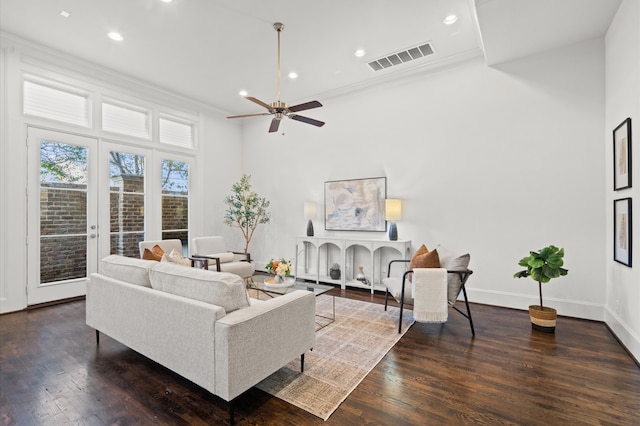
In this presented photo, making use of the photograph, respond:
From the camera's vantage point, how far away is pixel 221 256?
4.97 meters

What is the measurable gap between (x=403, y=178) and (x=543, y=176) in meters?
1.80

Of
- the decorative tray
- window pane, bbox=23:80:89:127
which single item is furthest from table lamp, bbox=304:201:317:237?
window pane, bbox=23:80:89:127

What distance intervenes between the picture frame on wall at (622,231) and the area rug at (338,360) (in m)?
2.15

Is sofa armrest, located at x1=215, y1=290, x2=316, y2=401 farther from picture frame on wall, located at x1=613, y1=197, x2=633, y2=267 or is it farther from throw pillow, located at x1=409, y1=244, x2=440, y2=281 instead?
picture frame on wall, located at x1=613, y1=197, x2=633, y2=267

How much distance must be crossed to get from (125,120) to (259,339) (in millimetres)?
4859

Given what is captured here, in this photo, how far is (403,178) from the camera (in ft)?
15.7

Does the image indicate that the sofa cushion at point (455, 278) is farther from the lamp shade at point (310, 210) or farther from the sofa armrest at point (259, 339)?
the lamp shade at point (310, 210)

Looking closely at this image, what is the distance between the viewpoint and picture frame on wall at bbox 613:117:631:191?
2781 mm

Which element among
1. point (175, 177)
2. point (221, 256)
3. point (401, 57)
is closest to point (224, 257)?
point (221, 256)

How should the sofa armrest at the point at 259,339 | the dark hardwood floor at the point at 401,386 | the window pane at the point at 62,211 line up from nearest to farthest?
the sofa armrest at the point at 259,339, the dark hardwood floor at the point at 401,386, the window pane at the point at 62,211

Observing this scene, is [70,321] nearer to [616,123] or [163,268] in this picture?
[163,268]

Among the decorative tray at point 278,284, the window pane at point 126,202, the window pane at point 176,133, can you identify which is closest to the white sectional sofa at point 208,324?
the decorative tray at point 278,284

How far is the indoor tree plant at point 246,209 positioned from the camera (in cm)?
609

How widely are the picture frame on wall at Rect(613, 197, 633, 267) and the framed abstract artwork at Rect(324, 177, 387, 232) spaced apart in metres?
2.70
